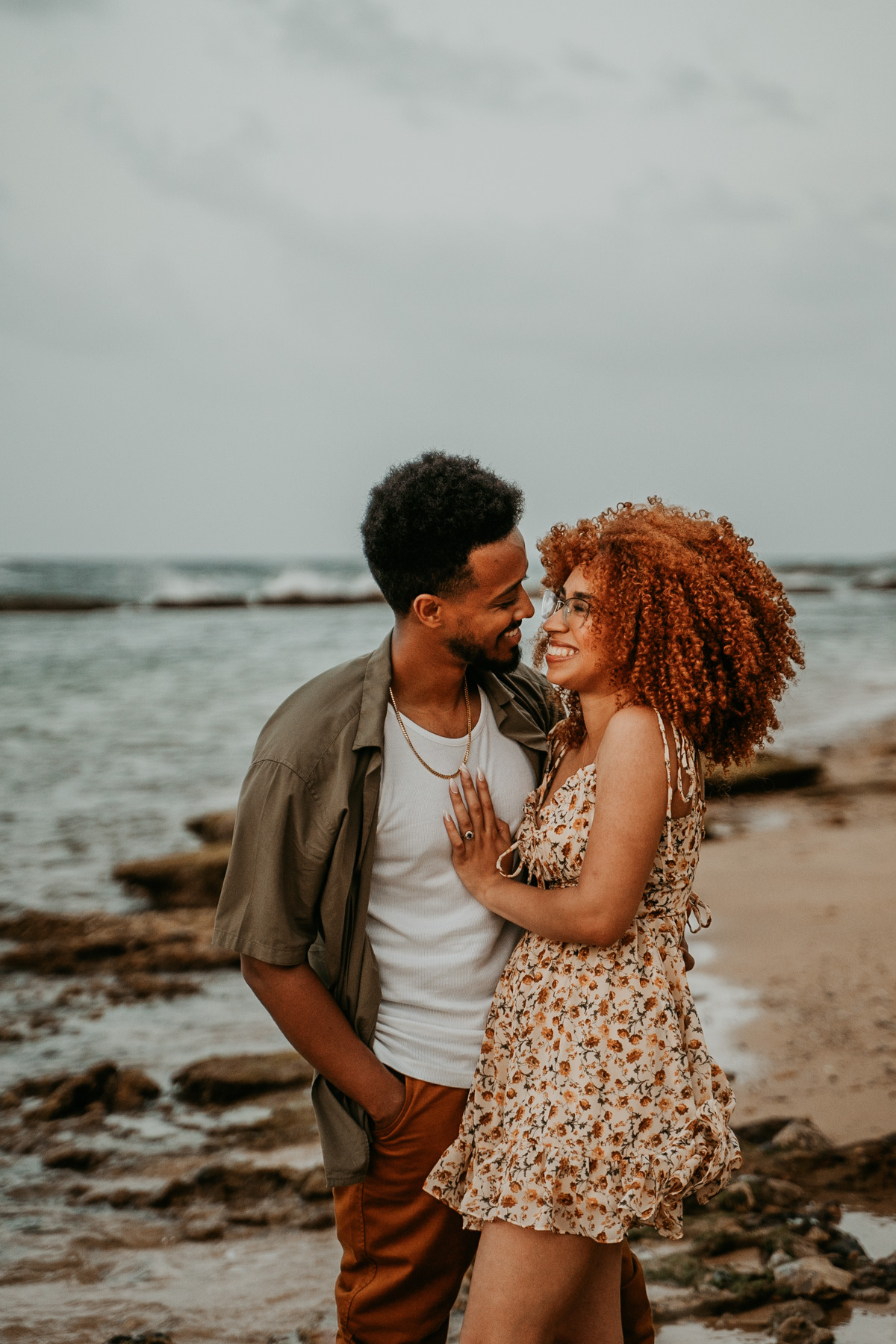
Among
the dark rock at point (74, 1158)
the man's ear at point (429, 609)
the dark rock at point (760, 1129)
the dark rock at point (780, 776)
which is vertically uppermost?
the man's ear at point (429, 609)

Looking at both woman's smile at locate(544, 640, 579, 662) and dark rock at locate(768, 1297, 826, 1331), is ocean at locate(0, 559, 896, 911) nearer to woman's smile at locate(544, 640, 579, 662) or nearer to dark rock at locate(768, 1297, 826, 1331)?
dark rock at locate(768, 1297, 826, 1331)

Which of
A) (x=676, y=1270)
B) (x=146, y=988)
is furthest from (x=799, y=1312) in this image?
(x=146, y=988)

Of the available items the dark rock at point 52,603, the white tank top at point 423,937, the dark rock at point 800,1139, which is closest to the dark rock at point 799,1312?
the dark rock at point 800,1139

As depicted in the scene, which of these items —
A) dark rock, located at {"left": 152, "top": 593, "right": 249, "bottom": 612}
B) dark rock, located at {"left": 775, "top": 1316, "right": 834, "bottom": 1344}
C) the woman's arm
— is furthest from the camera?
dark rock, located at {"left": 152, "top": 593, "right": 249, "bottom": 612}

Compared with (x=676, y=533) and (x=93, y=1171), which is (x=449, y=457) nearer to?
(x=676, y=533)

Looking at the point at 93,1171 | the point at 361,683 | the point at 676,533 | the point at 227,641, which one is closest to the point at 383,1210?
the point at 361,683

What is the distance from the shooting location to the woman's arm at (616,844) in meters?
2.16

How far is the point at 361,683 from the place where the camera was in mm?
2500

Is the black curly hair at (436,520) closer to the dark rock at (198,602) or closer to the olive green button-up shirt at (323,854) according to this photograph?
the olive green button-up shirt at (323,854)

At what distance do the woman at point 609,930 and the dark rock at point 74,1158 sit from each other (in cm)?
265

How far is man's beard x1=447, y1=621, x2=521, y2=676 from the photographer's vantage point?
99.8 inches

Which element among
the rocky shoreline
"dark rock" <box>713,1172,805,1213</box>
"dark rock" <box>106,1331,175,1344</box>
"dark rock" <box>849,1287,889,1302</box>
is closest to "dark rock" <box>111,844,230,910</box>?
the rocky shoreline

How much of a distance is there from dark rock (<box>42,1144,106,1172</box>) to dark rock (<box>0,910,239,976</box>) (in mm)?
2024

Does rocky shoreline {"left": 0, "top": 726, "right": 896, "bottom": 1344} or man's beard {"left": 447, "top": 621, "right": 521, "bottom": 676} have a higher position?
man's beard {"left": 447, "top": 621, "right": 521, "bottom": 676}
